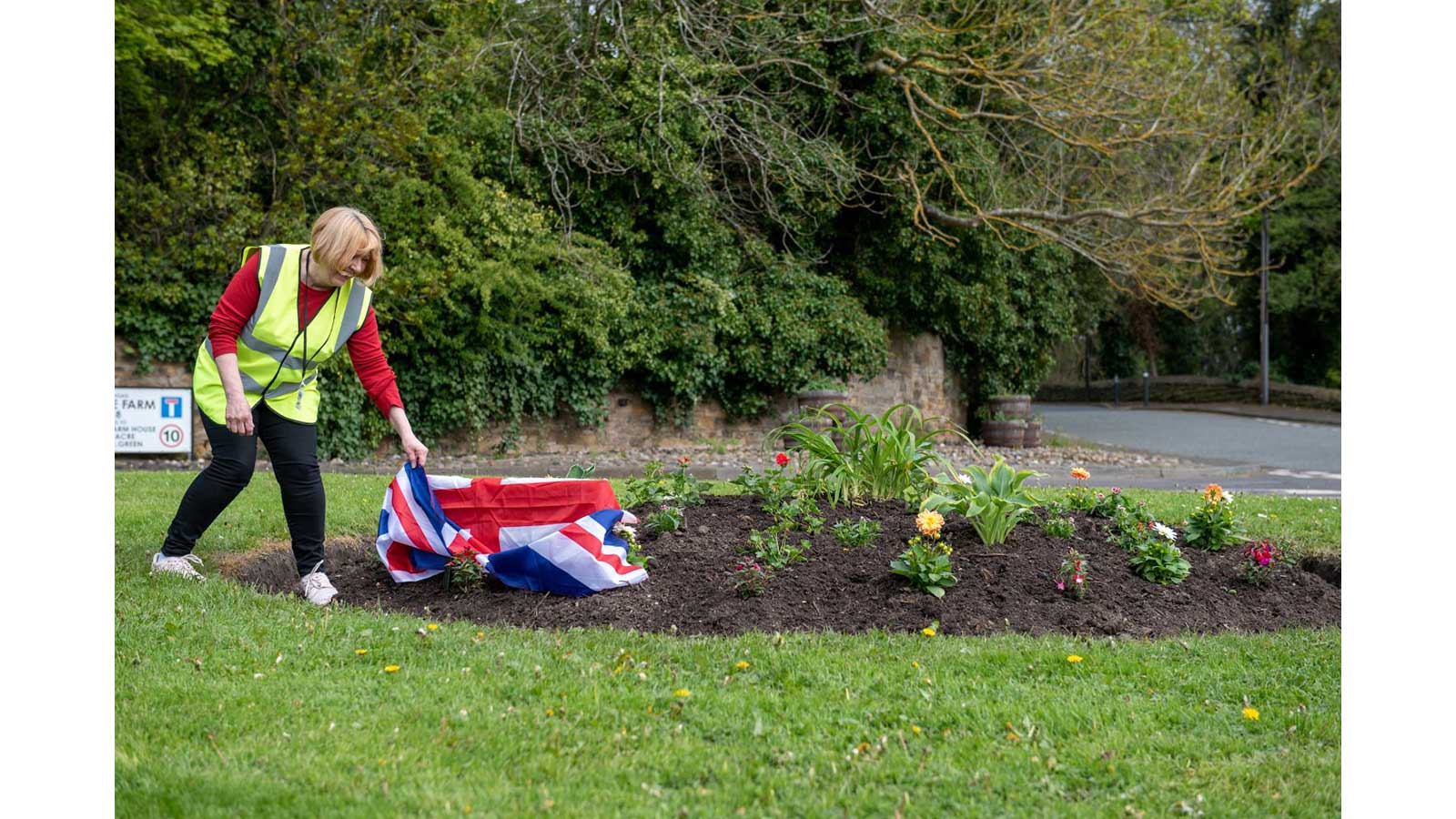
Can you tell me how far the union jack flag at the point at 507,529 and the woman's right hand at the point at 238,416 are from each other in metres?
0.83

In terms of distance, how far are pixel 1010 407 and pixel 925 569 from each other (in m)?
15.6

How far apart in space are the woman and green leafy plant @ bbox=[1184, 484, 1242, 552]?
390cm

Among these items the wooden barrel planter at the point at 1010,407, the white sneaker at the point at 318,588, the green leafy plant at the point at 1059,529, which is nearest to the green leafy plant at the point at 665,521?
the white sneaker at the point at 318,588

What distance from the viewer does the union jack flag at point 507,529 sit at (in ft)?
15.5

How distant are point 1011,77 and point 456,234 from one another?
29.7ft

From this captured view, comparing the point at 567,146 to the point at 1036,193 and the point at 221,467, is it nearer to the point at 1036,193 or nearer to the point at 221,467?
the point at 1036,193

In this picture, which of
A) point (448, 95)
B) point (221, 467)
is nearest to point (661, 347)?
point (448, 95)

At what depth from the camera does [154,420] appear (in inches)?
514

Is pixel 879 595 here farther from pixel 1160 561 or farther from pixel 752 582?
pixel 1160 561

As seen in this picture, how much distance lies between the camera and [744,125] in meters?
15.7

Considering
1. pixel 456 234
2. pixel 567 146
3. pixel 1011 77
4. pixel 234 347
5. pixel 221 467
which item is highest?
pixel 1011 77

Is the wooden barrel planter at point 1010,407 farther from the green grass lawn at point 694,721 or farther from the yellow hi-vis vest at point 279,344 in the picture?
the yellow hi-vis vest at point 279,344

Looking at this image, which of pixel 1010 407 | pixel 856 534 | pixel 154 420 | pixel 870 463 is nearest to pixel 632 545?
pixel 856 534

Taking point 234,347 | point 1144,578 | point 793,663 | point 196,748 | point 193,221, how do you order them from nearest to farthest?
point 196,748
point 793,663
point 234,347
point 1144,578
point 193,221
